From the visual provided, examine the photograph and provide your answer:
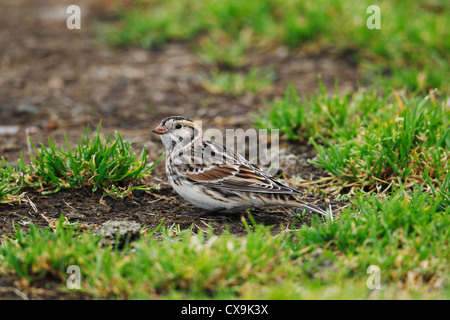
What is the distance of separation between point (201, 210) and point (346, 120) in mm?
2415

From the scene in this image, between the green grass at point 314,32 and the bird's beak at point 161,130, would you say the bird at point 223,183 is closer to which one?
the bird's beak at point 161,130

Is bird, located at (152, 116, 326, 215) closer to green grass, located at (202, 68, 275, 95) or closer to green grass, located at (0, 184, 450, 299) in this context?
green grass, located at (0, 184, 450, 299)

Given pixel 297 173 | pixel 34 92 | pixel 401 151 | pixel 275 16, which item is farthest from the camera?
pixel 275 16

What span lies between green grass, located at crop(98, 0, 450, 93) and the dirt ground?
0.98 ft

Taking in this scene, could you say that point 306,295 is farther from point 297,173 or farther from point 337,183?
point 297,173

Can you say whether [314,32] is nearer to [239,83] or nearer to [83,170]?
[239,83]

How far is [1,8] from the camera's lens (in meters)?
14.3

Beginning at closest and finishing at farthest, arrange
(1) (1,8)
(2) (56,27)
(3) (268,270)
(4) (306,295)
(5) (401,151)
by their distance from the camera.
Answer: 1. (4) (306,295)
2. (3) (268,270)
3. (5) (401,151)
4. (2) (56,27)
5. (1) (1,8)

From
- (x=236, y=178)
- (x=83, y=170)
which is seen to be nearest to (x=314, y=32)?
(x=236, y=178)

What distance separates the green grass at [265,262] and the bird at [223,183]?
2.48 ft

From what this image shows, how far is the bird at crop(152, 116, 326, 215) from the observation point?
19.3ft

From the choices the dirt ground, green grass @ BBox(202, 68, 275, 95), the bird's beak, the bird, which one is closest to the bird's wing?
the bird

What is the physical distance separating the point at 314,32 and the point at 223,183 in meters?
6.05

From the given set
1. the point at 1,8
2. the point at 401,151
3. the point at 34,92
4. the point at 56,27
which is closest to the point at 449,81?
the point at 401,151
